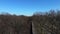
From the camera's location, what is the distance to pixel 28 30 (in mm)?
18734

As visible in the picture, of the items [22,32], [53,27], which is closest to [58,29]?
[53,27]

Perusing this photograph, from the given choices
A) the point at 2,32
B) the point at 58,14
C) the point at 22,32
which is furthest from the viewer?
the point at 58,14

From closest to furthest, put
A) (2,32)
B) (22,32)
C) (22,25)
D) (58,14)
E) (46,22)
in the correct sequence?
(2,32)
(22,32)
(22,25)
(46,22)
(58,14)

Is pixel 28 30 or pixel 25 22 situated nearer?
pixel 28 30

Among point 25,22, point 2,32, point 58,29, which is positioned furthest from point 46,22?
point 2,32

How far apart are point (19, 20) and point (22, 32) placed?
2920 millimetres

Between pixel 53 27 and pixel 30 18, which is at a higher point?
pixel 30 18

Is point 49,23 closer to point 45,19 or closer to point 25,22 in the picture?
point 45,19

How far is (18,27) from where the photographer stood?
1897 centimetres

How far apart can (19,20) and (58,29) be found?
5776 millimetres

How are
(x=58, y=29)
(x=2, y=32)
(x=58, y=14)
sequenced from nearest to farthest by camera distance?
(x=2, y=32), (x=58, y=29), (x=58, y=14)

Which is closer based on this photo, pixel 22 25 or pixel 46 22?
pixel 22 25

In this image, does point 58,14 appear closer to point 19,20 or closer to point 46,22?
point 46,22

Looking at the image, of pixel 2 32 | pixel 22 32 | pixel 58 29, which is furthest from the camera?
pixel 58 29
